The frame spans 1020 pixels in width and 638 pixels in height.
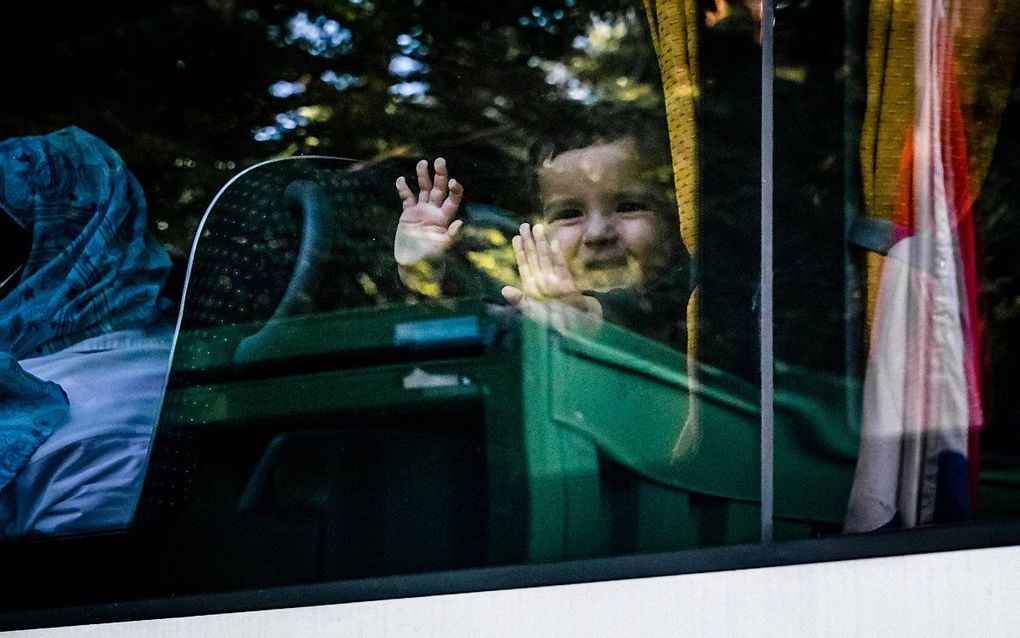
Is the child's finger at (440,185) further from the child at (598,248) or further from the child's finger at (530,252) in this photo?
the child's finger at (530,252)

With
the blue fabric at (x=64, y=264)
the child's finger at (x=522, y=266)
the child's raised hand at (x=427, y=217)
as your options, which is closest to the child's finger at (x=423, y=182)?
the child's raised hand at (x=427, y=217)

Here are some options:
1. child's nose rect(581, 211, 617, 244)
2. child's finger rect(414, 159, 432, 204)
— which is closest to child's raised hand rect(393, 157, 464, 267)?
child's finger rect(414, 159, 432, 204)

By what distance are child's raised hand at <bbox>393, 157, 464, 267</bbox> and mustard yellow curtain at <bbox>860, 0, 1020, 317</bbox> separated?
2.07 feet

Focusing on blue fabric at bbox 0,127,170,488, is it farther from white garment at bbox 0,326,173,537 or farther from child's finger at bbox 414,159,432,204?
child's finger at bbox 414,159,432,204

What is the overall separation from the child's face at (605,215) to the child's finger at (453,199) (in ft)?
0.45

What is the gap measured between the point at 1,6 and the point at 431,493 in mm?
1201

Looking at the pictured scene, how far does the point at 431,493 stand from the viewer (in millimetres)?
1999

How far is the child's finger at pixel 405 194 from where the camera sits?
2129 mm

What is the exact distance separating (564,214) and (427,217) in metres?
0.23

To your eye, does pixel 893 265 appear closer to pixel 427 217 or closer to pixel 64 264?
pixel 427 217

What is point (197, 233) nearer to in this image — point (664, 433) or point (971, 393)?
point (664, 433)

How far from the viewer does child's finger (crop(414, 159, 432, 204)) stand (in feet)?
6.95

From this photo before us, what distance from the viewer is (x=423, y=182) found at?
6.97ft

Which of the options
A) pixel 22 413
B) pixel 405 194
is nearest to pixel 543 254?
pixel 405 194
